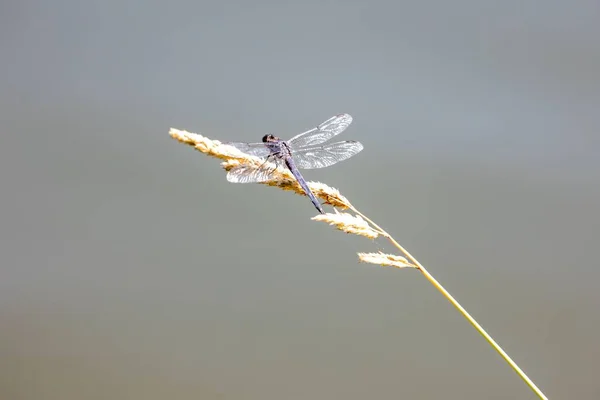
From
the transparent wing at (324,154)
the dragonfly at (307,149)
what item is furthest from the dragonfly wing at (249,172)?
the transparent wing at (324,154)

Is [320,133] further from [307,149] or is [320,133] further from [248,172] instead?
[248,172]

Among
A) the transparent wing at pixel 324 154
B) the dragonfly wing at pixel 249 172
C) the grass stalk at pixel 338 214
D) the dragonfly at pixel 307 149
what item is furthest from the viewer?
the transparent wing at pixel 324 154

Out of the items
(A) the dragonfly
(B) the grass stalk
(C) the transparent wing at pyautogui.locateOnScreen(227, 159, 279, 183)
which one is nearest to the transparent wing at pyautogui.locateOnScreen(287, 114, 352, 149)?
(A) the dragonfly

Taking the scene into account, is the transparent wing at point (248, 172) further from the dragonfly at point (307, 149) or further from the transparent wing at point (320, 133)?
the transparent wing at point (320, 133)

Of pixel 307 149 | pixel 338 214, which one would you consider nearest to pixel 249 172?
pixel 307 149

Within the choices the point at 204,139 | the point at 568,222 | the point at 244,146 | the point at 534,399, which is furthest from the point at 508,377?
the point at 204,139
